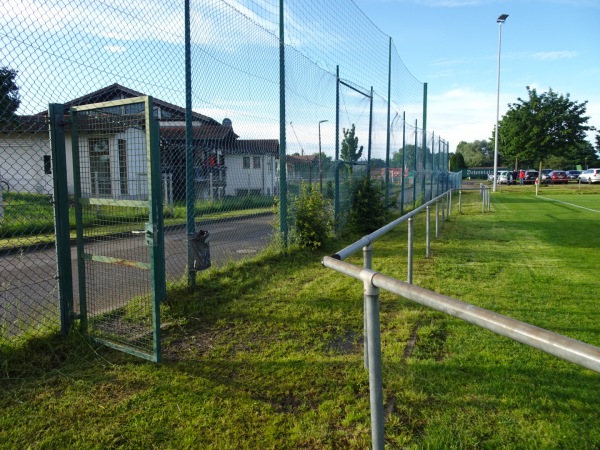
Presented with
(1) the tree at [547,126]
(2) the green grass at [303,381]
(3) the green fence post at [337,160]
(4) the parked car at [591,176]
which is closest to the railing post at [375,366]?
(2) the green grass at [303,381]

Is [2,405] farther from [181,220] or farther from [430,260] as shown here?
[430,260]

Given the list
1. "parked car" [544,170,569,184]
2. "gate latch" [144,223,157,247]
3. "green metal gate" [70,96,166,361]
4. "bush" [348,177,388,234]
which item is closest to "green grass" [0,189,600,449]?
"green metal gate" [70,96,166,361]

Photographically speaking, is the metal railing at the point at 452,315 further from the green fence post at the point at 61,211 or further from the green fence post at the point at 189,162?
A: the green fence post at the point at 189,162

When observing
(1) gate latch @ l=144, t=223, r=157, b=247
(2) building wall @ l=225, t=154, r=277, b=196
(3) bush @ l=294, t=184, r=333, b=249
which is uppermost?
(2) building wall @ l=225, t=154, r=277, b=196

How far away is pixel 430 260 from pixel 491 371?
437cm

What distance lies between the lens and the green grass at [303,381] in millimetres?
2557

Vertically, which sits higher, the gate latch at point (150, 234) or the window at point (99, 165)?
the window at point (99, 165)

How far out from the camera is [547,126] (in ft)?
120

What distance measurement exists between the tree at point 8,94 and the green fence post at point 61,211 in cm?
35

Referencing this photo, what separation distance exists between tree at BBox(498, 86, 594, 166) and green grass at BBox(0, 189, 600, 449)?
35742mm

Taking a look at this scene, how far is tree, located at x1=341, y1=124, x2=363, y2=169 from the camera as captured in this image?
10148mm

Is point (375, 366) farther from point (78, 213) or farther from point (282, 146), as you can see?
point (282, 146)

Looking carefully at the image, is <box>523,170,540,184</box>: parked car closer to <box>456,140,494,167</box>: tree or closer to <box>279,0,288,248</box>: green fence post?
<box>456,140,494,167</box>: tree

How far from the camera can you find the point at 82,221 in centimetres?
405
